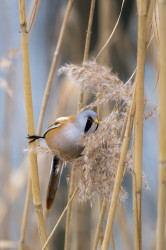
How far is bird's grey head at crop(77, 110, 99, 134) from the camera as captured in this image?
1.32m

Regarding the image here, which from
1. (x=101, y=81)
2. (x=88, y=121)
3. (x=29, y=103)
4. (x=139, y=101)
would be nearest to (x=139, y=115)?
(x=139, y=101)

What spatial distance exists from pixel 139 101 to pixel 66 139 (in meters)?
0.54

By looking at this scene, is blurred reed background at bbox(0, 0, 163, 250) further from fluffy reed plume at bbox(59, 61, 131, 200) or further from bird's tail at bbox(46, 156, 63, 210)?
fluffy reed plume at bbox(59, 61, 131, 200)

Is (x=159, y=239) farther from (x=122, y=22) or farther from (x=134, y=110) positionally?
(x=122, y=22)

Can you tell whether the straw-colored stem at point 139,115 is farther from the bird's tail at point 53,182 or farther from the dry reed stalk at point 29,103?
the bird's tail at point 53,182

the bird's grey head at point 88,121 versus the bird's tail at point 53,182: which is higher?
the bird's grey head at point 88,121

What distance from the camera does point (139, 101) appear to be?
0.91m

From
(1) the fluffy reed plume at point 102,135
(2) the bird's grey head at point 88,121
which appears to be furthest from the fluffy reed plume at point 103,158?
(2) the bird's grey head at point 88,121

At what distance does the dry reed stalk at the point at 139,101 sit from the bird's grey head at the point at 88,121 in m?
0.37

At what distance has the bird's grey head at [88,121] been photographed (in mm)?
1322

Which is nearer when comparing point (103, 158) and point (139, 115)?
point (139, 115)

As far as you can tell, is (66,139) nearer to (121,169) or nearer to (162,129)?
(121,169)

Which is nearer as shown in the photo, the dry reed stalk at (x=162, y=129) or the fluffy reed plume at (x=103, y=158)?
the dry reed stalk at (x=162, y=129)

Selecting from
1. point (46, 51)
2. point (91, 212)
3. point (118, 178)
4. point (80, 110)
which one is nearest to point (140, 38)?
point (118, 178)
